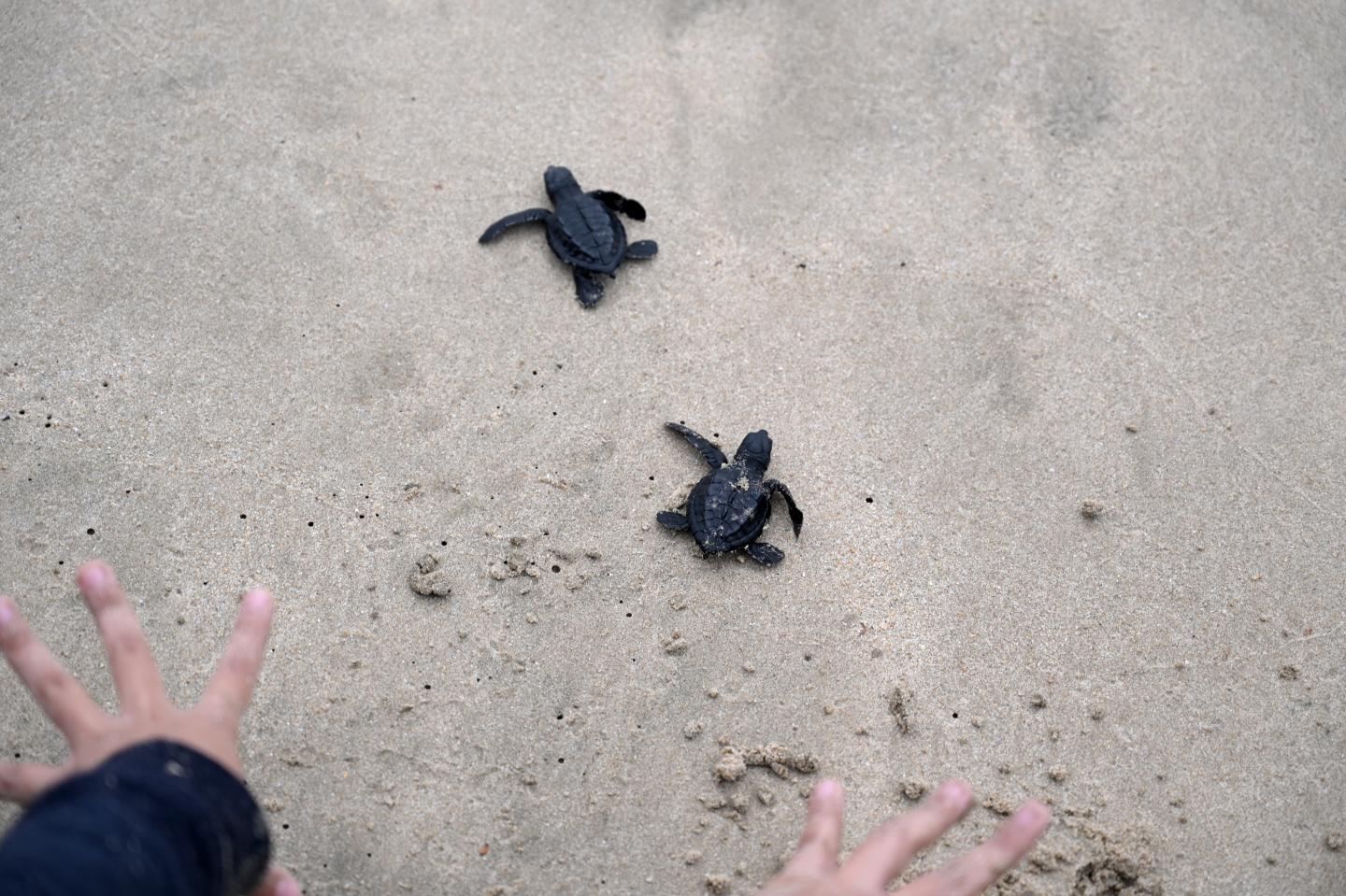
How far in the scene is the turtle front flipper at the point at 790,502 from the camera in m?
2.29

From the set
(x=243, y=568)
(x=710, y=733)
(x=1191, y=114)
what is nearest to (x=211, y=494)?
(x=243, y=568)

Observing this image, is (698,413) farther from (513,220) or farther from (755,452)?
(513,220)

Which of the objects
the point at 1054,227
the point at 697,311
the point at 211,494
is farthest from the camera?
the point at 1054,227

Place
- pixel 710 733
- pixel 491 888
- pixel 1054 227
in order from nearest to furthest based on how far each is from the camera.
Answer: pixel 491 888, pixel 710 733, pixel 1054 227

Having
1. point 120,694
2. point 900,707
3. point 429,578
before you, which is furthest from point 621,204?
point 120,694

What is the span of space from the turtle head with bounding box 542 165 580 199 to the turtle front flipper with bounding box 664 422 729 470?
0.85 m

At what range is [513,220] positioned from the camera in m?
2.77

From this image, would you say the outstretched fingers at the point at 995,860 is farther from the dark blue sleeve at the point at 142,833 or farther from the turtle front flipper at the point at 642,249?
the turtle front flipper at the point at 642,249

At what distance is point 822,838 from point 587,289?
1705 mm

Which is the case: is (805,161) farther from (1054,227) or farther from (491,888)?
(491,888)

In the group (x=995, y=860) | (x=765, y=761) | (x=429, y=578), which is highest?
(x=995, y=860)

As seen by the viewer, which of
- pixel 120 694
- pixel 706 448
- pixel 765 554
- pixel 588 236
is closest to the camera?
pixel 120 694

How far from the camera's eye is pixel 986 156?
2.98 m

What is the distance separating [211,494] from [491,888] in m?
1.09
